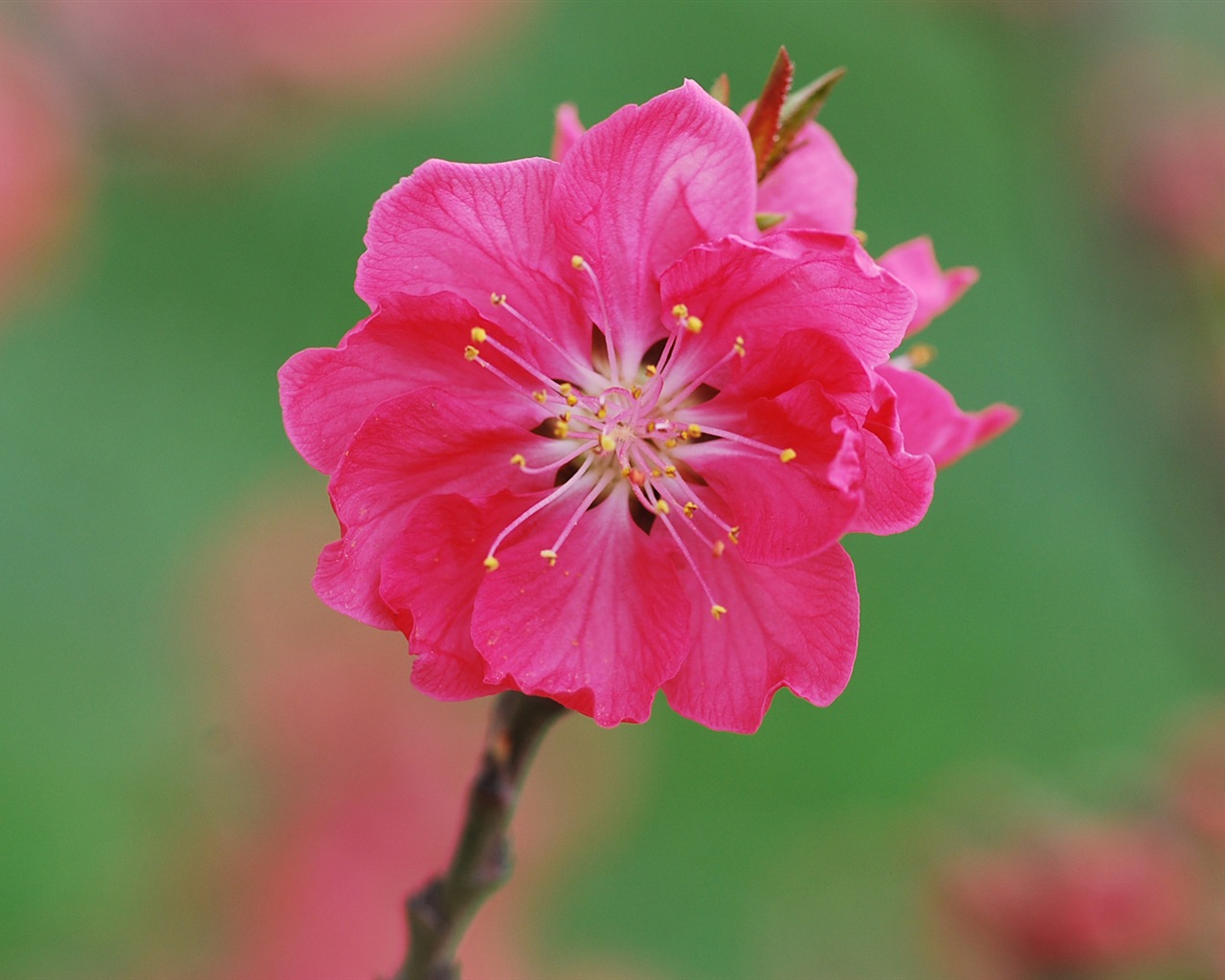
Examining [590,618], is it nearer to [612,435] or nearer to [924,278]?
[612,435]

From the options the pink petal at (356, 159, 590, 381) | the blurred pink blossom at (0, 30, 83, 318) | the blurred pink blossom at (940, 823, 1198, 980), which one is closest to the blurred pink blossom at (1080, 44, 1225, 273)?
the blurred pink blossom at (940, 823, 1198, 980)

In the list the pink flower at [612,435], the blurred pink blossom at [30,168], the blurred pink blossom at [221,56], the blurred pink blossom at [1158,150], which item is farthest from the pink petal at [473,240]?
the blurred pink blossom at [221,56]

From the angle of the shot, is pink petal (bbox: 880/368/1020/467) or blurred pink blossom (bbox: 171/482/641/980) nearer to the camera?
pink petal (bbox: 880/368/1020/467)

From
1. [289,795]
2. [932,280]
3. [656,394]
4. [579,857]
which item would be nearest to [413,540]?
[656,394]

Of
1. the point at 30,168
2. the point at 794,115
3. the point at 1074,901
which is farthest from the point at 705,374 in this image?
the point at 30,168

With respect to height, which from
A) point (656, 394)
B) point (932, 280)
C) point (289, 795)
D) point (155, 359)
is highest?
point (155, 359)

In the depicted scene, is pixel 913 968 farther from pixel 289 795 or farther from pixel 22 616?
pixel 22 616

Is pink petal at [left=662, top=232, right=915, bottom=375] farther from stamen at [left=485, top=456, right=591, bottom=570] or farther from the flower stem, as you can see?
the flower stem
